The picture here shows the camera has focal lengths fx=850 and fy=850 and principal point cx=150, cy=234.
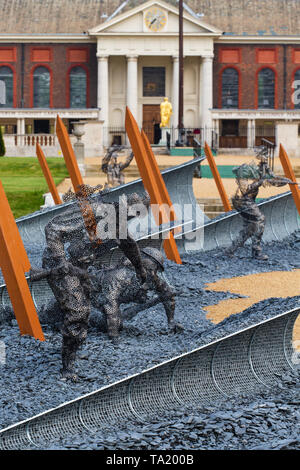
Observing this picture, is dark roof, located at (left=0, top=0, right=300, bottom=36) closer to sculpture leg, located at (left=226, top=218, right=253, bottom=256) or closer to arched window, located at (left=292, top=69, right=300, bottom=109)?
arched window, located at (left=292, top=69, right=300, bottom=109)

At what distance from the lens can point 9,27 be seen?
2255 inches

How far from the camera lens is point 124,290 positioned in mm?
8891

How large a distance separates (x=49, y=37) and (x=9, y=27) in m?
3.18

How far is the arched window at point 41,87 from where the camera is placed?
5716 cm

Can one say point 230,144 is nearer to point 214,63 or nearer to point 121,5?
point 214,63

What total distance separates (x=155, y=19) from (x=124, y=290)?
47702mm

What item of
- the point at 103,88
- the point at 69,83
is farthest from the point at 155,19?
the point at 69,83

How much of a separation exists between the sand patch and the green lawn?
755cm

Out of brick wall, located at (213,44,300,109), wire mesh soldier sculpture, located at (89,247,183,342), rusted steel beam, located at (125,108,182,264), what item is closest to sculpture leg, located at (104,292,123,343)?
wire mesh soldier sculpture, located at (89,247,183,342)

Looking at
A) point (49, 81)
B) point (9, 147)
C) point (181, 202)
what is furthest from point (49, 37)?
point (181, 202)

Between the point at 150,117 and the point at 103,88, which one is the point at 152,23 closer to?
the point at 103,88

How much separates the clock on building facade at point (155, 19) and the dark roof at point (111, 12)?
9.53ft

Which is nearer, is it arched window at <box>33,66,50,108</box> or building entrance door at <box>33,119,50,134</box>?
building entrance door at <box>33,119,50,134</box>

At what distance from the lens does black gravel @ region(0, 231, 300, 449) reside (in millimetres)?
6566
